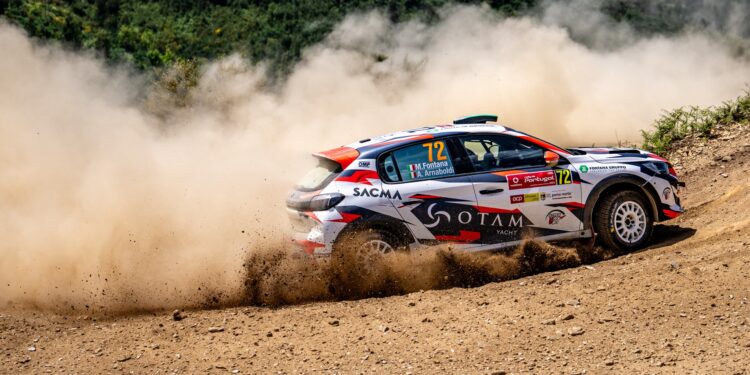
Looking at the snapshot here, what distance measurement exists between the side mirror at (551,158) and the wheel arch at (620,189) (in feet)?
1.73

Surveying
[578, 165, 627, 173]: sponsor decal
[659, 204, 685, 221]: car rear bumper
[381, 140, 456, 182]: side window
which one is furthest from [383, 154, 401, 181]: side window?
[659, 204, 685, 221]: car rear bumper

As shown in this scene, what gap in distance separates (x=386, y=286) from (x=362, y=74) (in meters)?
12.9

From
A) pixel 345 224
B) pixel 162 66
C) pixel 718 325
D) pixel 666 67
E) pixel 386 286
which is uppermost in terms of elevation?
pixel 162 66

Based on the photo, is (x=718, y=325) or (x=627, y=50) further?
(x=627, y=50)

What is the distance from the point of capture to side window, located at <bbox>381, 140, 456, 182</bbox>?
949 cm

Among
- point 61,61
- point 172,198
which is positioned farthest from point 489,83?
point 172,198

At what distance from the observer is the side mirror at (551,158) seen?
385 inches

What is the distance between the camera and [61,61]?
1620 cm

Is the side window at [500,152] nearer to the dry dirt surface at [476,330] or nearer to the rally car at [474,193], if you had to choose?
the rally car at [474,193]

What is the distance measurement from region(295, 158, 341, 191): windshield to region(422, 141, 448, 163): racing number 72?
0.97 m

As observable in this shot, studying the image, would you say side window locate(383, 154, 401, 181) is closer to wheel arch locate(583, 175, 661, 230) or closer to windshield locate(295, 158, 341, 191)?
windshield locate(295, 158, 341, 191)

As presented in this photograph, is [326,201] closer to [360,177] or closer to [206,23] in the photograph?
[360,177]

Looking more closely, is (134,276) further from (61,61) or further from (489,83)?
(489,83)

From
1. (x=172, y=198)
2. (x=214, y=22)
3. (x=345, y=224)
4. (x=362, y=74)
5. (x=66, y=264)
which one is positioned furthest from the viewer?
(x=214, y=22)
